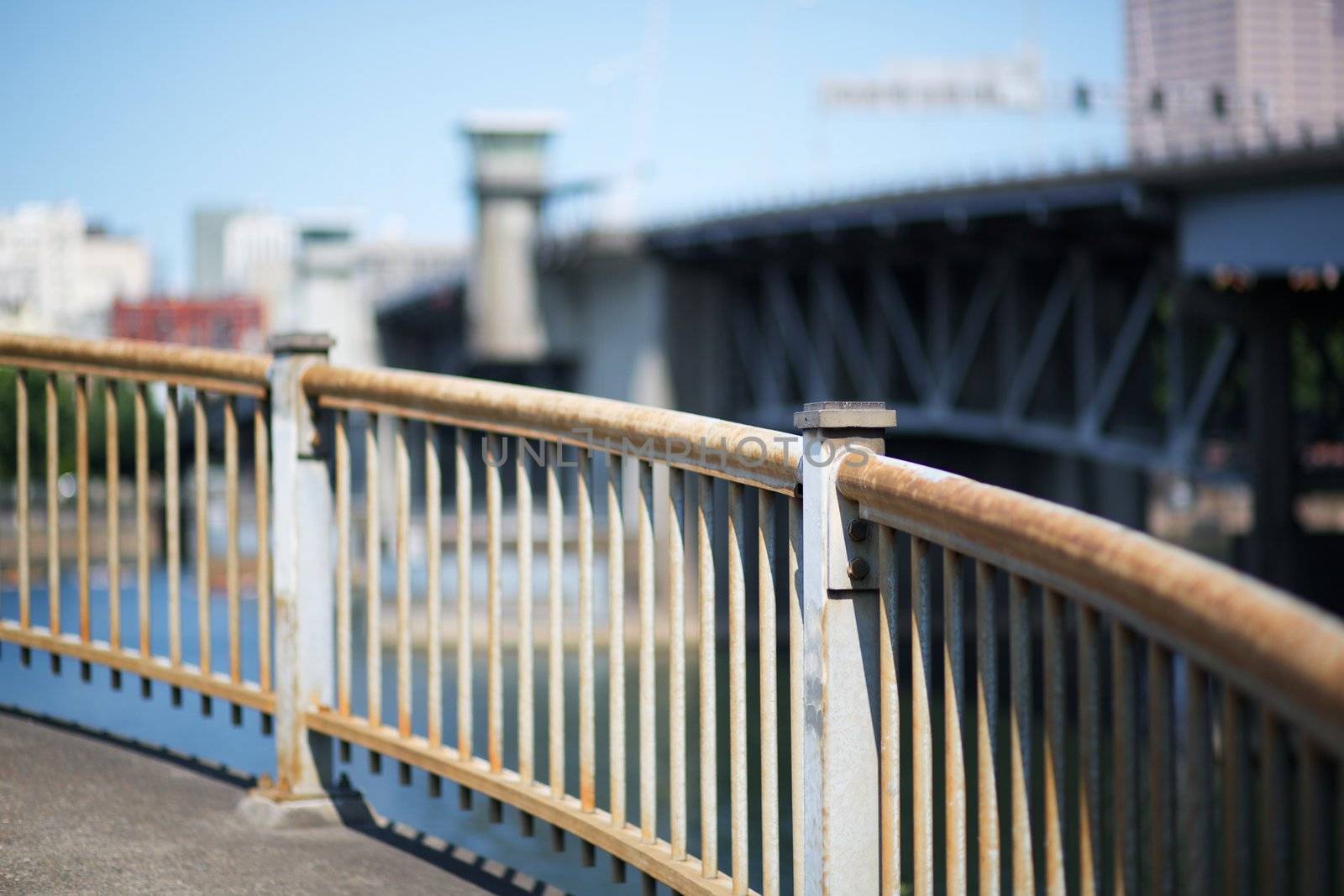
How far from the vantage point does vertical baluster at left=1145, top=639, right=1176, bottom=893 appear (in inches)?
83.7

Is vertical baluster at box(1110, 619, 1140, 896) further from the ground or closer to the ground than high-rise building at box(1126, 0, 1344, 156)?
closer to the ground

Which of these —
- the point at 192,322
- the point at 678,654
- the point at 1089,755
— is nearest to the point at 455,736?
the point at 678,654

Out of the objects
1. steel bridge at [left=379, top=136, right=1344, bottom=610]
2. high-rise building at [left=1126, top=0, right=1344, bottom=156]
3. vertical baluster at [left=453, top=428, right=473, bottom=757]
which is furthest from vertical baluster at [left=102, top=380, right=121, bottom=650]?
high-rise building at [left=1126, top=0, right=1344, bottom=156]

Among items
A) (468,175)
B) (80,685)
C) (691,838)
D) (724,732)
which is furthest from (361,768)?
(468,175)

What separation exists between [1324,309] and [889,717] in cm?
2668

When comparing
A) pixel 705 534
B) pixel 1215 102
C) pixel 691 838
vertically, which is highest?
pixel 1215 102

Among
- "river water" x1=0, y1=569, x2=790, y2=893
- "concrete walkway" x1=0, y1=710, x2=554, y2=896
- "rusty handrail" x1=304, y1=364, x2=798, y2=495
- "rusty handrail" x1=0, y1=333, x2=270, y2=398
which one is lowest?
"river water" x1=0, y1=569, x2=790, y2=893

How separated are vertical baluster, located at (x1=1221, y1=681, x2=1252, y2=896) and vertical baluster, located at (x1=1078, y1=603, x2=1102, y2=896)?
0.25m

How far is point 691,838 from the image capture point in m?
20.4

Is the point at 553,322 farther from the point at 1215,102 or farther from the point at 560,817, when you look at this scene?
the point at 560,817

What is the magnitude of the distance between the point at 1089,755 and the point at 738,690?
3.37ft

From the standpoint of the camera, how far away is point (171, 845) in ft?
13.4

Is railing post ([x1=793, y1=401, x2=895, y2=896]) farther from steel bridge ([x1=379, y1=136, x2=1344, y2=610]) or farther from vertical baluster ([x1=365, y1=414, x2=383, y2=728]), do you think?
steel bridge ([x1=379, y1=136, x2=1344, y2=610])

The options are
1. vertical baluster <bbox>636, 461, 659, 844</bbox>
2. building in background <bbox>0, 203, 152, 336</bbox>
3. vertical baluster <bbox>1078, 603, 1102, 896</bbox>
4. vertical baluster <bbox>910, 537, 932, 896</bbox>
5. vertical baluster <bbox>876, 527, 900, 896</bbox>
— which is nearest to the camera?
vertical baluster <bbox>1078, 603, 1102, 896</bbox>
